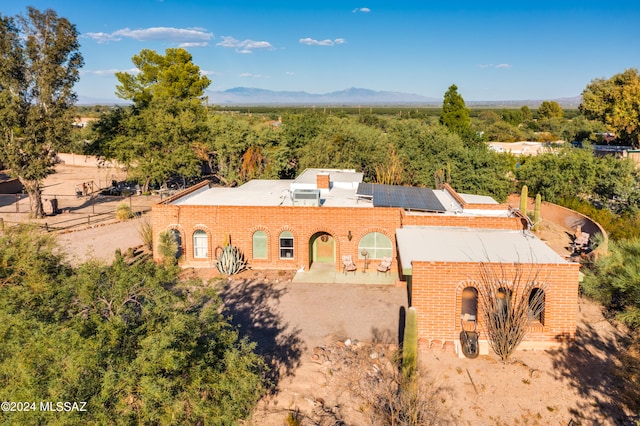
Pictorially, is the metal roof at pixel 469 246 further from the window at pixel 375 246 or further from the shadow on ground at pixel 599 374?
the shadow on ground at pixel 599 374

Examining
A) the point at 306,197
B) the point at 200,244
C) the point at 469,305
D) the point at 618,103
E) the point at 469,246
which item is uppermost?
the point at 618,103

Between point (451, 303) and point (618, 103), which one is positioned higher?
point (618, 103)

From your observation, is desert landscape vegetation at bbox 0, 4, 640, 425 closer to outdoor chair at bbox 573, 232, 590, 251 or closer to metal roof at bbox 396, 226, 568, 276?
outdoor chair at bbox 573, 232, 590, 251

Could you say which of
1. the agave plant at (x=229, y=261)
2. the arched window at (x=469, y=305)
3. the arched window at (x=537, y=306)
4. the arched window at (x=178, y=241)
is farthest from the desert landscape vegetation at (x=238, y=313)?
the arched window at (x=469, y=305)

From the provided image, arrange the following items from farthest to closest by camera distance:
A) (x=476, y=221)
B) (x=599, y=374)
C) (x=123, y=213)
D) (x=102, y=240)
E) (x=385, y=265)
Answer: (x=123, y=213) < (x=102, y=240) < (x=385, y=265) < (x=476, y=221) < (x=599, y=374)

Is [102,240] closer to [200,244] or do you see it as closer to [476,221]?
[200,244]

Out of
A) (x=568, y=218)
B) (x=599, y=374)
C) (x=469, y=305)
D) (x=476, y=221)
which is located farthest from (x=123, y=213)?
(x=568, y=218)
